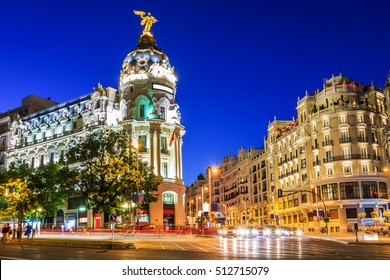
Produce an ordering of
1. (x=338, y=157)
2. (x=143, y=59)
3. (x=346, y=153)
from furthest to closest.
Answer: (x=143, y=59) → (x=338, y=157) → (x=346, y=153)

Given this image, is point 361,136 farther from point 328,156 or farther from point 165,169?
point 165,169

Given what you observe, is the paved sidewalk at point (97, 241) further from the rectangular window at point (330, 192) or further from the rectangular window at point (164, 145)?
the rectangular window at point (330, 192)

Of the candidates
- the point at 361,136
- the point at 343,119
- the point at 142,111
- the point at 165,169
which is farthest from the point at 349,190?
the point at 142,111

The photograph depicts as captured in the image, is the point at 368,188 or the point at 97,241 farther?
the point at 368,188

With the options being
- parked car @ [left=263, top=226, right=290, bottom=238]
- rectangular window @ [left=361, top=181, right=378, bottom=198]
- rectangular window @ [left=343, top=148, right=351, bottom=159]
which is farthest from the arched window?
rectangular window @ [left=361, top=181, right=378, bottom=198]

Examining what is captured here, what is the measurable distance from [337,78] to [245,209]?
4748 cm

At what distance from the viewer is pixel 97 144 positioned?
54438mm

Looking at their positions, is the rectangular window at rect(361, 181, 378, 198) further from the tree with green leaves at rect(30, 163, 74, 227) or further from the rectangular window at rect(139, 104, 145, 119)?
the tree with green leaves at rect(30, 163, 74, 227)

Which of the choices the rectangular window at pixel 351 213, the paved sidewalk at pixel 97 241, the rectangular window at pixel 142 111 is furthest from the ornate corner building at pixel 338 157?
the rectangular window at pixel 142 111

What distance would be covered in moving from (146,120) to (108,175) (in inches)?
1005

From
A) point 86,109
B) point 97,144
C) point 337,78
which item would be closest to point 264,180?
point 337,78

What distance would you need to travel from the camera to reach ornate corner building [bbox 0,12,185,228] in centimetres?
7588

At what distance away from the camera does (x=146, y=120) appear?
76.2 metres

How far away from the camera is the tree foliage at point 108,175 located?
51438mm
